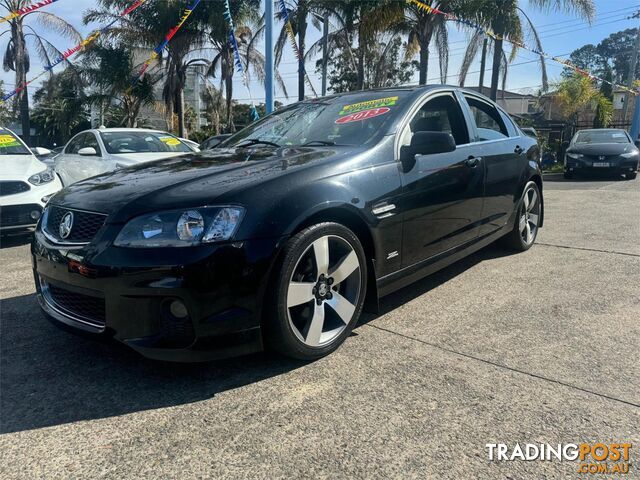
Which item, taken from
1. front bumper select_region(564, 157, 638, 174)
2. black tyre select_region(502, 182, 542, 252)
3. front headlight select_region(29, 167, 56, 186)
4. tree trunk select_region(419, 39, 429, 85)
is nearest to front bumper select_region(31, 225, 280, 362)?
black tyre select_region(502, 182, 542, 252)

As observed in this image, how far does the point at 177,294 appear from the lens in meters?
2.18

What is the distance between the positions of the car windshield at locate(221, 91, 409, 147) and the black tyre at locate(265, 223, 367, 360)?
2.55ft

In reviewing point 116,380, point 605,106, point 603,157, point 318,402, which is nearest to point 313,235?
point 318,402

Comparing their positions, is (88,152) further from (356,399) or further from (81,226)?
(356,399)

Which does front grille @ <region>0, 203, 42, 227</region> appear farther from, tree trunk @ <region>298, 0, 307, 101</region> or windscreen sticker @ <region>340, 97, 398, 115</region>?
tree trunk @ <region>298, 0, 307, 101</region>

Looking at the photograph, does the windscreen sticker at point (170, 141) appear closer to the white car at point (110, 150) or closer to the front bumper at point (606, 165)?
the white car at point (110, 150)

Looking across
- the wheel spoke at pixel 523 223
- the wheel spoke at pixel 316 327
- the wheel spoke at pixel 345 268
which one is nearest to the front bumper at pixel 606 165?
the wheel spoke at pixel 523 223

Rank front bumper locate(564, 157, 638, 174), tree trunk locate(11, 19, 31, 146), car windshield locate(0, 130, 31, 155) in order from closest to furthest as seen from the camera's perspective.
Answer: car windshield locate(0, 130, 31, 155) < front bumper locate(564, 157, 638, 174) < tree trunk locate(11, 19, 31, 146)

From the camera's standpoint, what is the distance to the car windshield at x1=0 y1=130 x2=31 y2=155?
6.86m

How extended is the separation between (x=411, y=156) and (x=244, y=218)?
4.23 feet

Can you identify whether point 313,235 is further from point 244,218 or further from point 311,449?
point 311,449

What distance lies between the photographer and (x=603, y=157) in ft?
42.3

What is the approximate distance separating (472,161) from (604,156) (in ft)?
36.5

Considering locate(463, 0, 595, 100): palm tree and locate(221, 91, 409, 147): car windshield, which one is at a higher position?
locate(463, 0, 595, 100): palm tree
